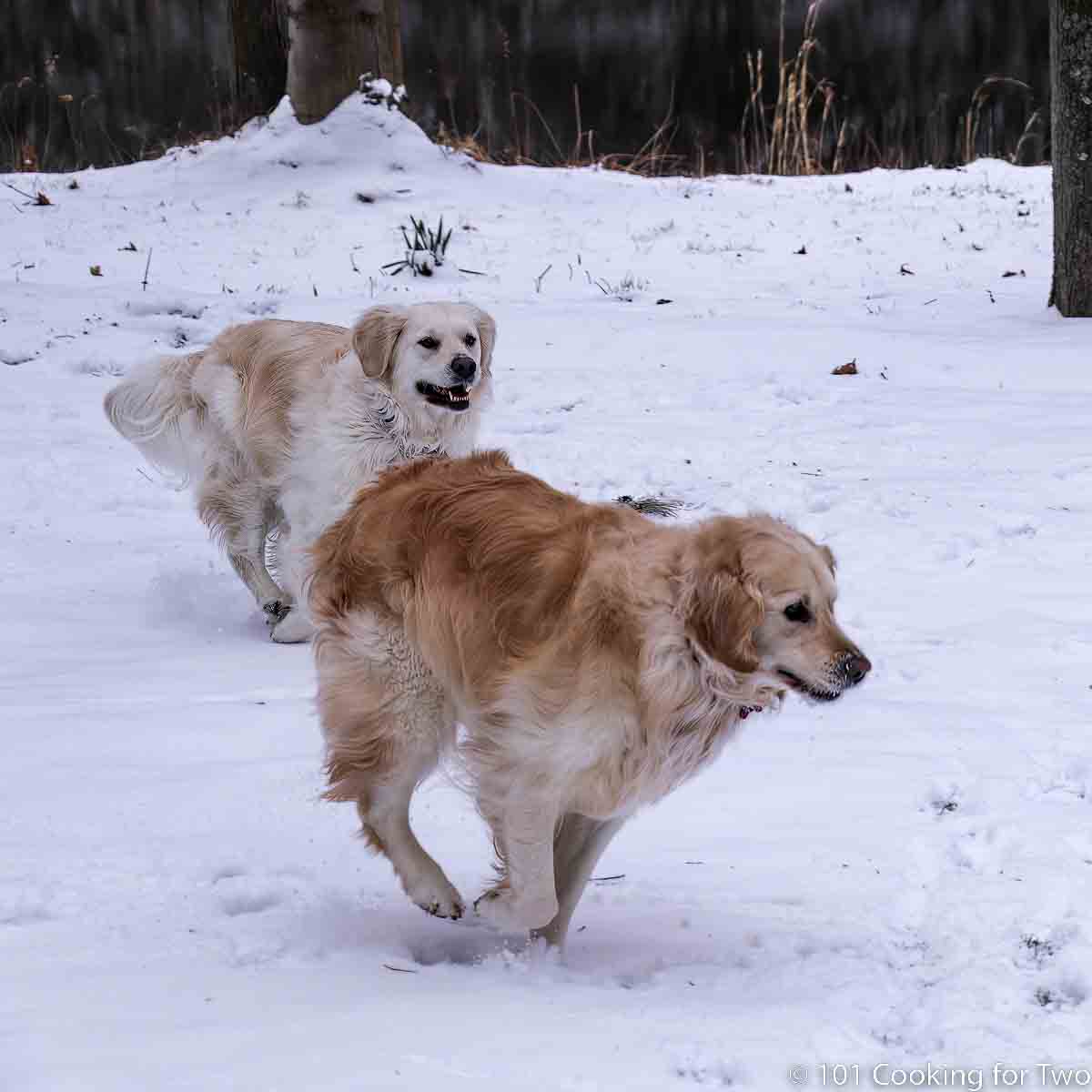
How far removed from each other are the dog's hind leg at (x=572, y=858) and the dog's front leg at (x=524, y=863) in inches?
5.2

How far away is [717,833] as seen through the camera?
400cm

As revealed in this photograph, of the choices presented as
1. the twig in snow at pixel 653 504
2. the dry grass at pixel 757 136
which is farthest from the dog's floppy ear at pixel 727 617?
the dry grass at pixel 757 136

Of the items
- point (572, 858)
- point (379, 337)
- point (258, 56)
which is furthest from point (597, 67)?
point (572, 858)

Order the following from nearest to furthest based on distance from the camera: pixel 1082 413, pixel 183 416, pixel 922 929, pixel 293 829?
pixel 922 929 → pixel 293 829 → pixel 183 416 → pixel 1082 413

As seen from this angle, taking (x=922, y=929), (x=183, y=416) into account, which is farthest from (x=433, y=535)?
(x=183, y=416)

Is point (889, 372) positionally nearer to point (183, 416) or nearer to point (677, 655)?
point (183, 416)

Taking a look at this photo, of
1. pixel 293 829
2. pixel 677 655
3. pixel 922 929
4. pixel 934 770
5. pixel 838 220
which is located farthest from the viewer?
pixel 838 220

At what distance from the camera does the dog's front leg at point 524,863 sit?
3.25 m

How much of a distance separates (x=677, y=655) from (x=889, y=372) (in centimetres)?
517

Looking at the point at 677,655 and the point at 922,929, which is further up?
the point at 677,655

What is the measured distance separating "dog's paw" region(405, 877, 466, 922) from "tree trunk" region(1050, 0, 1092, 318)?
5.86 meters

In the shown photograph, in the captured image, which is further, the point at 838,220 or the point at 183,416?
the point at 838,220

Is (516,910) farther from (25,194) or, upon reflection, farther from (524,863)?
(25,194)

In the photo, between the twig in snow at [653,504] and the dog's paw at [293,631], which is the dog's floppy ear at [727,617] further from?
the twig in snow at [653,504]
